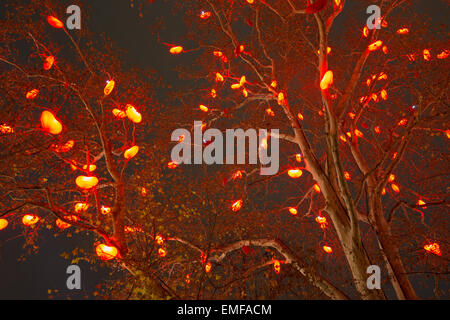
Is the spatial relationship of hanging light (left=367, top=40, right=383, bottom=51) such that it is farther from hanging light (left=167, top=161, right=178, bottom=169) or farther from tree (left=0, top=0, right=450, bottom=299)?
hanging light (left=167, top=161, right=178, bottom=169)

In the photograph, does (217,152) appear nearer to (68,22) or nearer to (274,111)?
(274,111)

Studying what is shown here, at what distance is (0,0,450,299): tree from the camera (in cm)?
407

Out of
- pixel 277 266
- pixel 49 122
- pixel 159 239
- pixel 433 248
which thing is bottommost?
pixel 277 266

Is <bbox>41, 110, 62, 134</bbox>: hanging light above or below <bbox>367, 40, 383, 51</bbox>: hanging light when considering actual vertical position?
below

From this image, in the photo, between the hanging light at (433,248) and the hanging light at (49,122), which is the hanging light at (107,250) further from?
the hanging light at (433,248)

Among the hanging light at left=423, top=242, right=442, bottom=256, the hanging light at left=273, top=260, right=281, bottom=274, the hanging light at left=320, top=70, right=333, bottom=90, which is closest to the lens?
the hanging light at left=320, top=70, right=333, bottom=90

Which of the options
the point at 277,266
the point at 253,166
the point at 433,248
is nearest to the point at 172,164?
the point at 253,166

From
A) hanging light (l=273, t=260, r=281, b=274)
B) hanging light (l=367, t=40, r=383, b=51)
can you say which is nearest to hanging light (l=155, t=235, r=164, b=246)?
hanging light (l=273, t=260, r=281, b=274)

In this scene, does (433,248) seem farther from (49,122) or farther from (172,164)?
(49,122)

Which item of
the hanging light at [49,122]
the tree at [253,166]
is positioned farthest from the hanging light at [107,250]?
the hanging light at [49,122]

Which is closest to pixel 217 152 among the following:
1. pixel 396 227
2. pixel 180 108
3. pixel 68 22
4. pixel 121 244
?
pixel 180 108

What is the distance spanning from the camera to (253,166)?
7230mm

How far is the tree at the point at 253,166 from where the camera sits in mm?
4074
